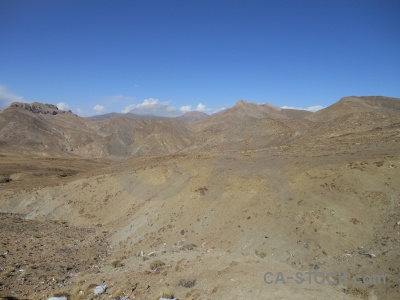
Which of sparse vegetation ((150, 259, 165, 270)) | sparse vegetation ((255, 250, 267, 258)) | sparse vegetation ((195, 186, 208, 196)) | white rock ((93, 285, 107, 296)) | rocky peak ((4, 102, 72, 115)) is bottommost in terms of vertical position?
white rock ((93, 285, 107, 296))

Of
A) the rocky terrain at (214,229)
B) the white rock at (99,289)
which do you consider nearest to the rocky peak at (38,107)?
the rocky terrain at (214,229)

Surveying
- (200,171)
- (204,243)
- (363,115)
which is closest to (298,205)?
(204,243)

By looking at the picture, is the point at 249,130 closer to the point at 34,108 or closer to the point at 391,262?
the point at 391,262

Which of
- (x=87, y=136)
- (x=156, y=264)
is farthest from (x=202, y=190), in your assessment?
(x=87, y=136)

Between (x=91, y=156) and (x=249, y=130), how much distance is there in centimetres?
6833

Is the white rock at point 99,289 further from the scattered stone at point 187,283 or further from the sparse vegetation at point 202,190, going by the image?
the sparse vegetation at point 202,190

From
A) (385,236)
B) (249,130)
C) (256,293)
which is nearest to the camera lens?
(256,293)

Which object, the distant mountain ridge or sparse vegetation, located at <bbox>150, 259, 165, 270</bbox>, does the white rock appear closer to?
sparse vegetation, located at <bbox>150, 259, 165, 270</bbox>

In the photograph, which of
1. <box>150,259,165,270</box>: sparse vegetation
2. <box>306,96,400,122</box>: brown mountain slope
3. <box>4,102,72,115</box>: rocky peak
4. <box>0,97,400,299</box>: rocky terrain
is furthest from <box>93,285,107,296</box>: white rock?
<box>4,102,72,115</box>: rocky peak

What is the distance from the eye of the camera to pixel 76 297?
40.3 ft

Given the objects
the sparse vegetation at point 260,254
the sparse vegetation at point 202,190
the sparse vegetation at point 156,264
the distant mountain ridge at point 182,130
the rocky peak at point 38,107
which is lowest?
the sparse vegetation at point 156,264

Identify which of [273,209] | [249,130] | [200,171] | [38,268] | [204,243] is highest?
[249,130]

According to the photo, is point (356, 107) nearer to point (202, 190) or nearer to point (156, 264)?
point (202, 190)

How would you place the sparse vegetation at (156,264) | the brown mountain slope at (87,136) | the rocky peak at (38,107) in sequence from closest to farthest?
the sparse vegetation at (156,264) < the brown mountain slope at (87,136) < the rocky peak at (38,107)
